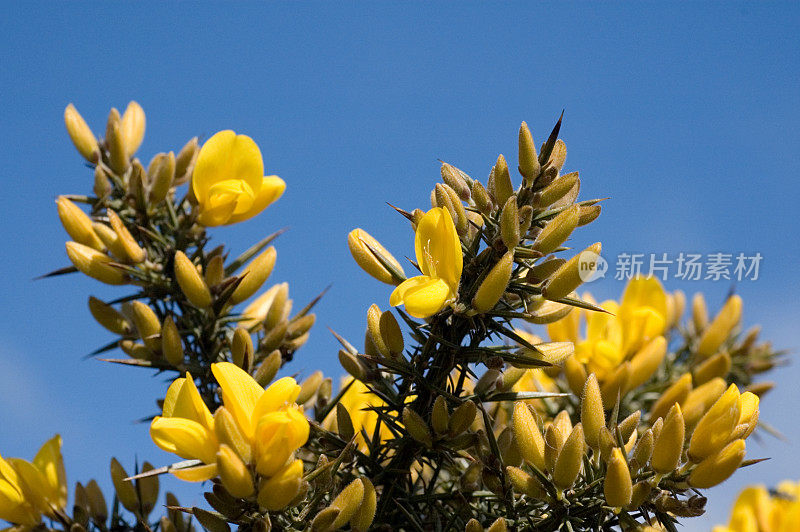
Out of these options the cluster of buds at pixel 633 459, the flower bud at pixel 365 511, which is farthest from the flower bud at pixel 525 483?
the flower bud at pixel 365 511

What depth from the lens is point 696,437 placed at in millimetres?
1229

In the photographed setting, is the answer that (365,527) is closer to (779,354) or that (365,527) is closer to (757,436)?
(757,436)

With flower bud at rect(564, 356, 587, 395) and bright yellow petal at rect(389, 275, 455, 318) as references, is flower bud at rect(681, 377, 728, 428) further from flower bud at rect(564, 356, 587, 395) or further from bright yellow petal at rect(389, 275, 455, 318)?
bright yellow petal at rect(389, 275, 455, 318)

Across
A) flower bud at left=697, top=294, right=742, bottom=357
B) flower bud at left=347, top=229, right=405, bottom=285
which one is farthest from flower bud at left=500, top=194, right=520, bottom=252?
flower bud at left=697, top=294, right=742, bottom=357

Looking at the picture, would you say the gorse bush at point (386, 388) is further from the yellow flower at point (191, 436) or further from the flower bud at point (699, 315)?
the flower bud at point (699, 315)

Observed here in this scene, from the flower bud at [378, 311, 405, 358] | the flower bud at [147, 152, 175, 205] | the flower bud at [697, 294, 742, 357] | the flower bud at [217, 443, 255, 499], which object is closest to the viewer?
the flower bud at [217, 443, 255, 499]

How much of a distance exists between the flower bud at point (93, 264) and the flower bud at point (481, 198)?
33.8 inches

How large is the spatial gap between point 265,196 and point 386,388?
58cm

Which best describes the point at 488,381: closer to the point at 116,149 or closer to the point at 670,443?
the point at 670,443

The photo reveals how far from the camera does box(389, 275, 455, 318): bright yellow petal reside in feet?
3.98

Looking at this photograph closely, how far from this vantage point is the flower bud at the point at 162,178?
1760 millimetres

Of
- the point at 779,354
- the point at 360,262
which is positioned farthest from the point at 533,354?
the point at 779,354

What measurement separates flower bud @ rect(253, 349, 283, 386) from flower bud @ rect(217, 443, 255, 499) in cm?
38

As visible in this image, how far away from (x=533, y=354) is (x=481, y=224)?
0.25 metres
